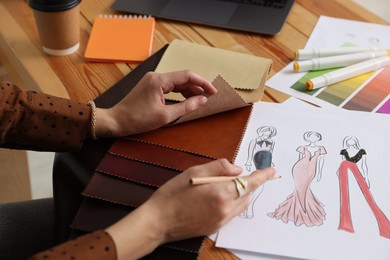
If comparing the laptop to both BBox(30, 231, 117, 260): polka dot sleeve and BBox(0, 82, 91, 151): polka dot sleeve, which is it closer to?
BBox(0, 82, 91, 151): polka dot sleeve

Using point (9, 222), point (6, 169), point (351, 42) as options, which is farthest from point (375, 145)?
point (6, 169)

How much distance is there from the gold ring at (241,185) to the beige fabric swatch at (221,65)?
0.76 feet

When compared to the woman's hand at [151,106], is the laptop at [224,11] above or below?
above

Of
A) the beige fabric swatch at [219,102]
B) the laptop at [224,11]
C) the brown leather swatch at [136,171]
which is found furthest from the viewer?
the laptop at [224,11]

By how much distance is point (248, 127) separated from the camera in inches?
35.0

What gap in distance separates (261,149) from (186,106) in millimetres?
137

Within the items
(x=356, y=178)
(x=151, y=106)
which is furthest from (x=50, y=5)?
(x=356, y=178)

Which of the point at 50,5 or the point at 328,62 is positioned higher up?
the point at 328,62

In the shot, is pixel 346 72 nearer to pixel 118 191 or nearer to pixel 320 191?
pixel 320 191

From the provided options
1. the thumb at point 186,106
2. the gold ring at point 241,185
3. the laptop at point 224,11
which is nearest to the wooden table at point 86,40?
the laptop at point 224,11

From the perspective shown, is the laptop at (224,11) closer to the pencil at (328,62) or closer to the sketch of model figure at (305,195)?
the pencil at (328,62)

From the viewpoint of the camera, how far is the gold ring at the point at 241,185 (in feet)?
2.37

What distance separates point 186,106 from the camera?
872 mm

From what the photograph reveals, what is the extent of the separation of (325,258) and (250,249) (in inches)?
3.7
